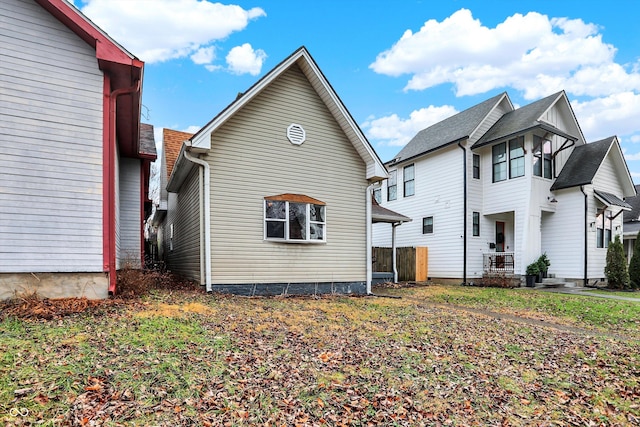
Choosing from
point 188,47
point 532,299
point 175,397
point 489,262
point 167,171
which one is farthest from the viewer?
point 188,47

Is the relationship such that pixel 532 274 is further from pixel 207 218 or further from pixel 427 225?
pixel 207 218

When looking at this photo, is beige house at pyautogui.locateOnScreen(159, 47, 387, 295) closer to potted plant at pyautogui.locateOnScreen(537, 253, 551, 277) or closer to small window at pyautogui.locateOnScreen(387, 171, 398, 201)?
potted plant at pyautogui.locateOnScreen(537, 253, 551, 277)

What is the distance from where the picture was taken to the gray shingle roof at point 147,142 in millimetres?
12545

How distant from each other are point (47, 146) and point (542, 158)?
1810cm

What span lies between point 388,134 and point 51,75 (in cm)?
4942

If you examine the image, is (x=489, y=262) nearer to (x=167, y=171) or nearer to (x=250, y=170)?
(x=250, y=170)

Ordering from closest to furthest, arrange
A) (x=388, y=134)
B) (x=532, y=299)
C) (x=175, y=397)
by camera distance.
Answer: (x=175, y=397) < (x=532, y=299) < (x=388, y=134)

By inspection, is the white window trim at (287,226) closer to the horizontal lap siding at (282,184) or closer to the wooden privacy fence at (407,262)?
the horizontal lap siding at (282,184)

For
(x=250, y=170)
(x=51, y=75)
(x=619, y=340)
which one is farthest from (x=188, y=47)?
(x=619, y=340)

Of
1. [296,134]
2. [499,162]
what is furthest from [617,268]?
[296,134]

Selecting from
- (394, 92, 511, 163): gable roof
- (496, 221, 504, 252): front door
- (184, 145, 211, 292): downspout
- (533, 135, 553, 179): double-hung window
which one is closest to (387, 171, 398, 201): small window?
(394, 92, 511, 163): gable roof

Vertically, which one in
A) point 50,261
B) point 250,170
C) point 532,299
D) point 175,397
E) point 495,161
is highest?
point 495,161

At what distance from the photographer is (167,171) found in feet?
51.6

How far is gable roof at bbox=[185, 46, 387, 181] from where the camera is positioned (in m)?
9.69
